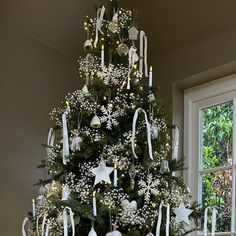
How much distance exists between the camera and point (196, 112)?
3.34 meters

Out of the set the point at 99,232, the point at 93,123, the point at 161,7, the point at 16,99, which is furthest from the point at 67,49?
the point at 99,232

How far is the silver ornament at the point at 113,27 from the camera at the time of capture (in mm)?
2537

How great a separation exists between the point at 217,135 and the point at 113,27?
1.07 metres

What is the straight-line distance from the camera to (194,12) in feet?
Result: 10.3

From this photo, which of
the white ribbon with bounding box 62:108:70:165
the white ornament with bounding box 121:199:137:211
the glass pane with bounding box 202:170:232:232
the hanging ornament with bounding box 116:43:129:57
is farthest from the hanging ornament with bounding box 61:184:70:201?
the glass pane with bounding box 202:170:232:232

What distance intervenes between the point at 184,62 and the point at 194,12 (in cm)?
33

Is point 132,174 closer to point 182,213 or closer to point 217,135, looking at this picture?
point 182,213

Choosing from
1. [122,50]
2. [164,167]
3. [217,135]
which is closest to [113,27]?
[122,50]

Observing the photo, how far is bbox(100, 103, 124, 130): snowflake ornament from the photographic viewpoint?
2365mm

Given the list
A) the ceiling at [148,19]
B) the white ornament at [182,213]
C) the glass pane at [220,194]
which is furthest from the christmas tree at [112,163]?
the ceiling at [148,19]

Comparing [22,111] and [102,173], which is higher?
[22,111]

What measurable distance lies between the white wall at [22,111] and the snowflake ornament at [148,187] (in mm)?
1227

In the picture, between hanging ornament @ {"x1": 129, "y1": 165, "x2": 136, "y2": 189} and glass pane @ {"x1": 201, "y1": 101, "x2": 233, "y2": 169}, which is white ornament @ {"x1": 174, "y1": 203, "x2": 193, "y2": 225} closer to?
hanging ornament @ {"x1": 129, "y1": 165, "x2": 136, "y2": 189}

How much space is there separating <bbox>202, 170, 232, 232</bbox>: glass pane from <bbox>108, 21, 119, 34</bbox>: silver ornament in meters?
1.14
